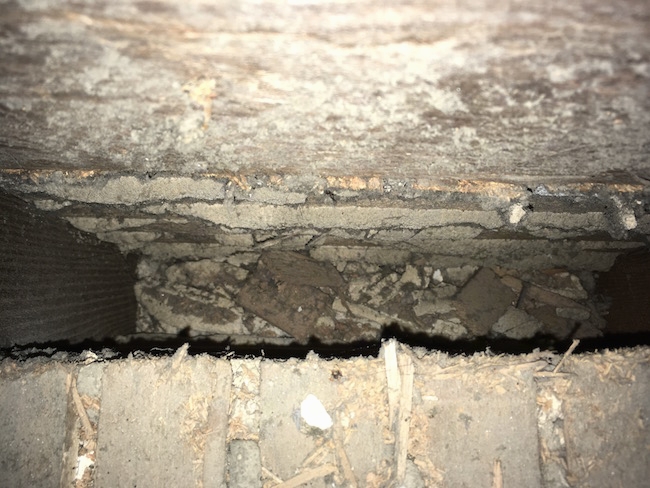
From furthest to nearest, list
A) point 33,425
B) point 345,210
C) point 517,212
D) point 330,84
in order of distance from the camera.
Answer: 1. point 345,210
2. point 517,212
3. point 33,425
4. point 330,84

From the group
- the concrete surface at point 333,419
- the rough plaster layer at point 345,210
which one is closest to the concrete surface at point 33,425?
the concrete surface at point 333,419

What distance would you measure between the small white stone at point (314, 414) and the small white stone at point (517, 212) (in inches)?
56.2

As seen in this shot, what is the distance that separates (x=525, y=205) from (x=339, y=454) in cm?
157

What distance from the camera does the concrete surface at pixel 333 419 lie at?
1.59 meters

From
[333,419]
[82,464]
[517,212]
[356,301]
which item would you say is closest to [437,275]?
[356,301]

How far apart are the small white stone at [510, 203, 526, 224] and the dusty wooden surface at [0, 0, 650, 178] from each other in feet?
0.95

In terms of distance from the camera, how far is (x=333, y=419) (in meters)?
1.63

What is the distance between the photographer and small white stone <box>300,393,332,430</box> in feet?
5.33

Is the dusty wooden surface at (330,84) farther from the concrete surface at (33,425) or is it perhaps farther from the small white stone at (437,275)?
the small white stone at (437,275)

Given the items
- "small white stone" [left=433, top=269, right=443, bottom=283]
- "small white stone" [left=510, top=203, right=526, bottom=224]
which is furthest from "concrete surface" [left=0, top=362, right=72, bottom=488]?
"small white stone" [left=433, top=269, right=443, bottom=283]

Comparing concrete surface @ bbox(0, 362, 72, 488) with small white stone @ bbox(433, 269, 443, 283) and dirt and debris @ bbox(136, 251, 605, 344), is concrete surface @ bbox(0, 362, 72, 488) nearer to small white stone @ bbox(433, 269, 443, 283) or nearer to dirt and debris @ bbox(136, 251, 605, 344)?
dirt and debris @ bbox(136, 251, 605, 344)

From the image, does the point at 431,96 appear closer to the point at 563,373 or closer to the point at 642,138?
the point at 642,138

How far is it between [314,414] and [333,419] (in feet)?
0.28

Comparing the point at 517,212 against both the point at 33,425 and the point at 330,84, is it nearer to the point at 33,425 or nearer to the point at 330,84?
the point at 330,84
